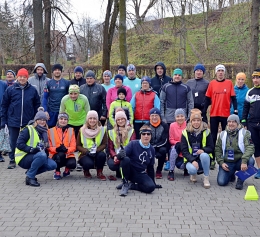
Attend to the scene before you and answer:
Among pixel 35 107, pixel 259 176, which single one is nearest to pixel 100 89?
pixel 35 107

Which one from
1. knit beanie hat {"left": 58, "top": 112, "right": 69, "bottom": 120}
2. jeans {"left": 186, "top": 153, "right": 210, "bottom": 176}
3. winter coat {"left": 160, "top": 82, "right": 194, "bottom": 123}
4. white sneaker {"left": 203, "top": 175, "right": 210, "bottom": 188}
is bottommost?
white sneaker {"left": 203, "top": 175, "right": 210, "bottom": 188}

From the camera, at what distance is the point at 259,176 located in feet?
23.5

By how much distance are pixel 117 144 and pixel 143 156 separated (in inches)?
28.7

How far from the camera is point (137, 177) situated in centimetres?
634

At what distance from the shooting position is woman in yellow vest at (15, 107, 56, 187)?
21.8ft

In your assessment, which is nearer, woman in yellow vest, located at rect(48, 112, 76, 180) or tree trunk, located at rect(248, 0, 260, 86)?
woman in yellow vest, located at rect(48, 112, 76, 180)

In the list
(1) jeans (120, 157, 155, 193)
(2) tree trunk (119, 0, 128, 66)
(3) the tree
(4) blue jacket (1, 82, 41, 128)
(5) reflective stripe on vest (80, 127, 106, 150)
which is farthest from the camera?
(3) the tree

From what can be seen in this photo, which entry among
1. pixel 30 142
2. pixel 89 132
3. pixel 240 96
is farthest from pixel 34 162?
pixel 240 96

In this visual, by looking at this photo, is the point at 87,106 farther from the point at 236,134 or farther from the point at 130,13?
the point at 130,13

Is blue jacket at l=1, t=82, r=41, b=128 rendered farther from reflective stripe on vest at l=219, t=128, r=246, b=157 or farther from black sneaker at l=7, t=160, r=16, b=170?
reflective stripe on vest at l=219, t=128, r=246, b=157

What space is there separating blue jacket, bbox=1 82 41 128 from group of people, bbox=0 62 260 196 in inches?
0.8

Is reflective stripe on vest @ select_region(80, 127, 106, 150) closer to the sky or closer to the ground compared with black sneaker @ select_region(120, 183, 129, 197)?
closer to the sky

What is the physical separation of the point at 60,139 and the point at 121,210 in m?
2.32

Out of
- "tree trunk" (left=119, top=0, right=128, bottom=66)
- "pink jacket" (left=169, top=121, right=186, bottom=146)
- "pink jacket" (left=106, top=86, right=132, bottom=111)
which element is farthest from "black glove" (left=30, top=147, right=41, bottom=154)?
"tree trunk" (left=119, top=0, right=128, bottom=66)
